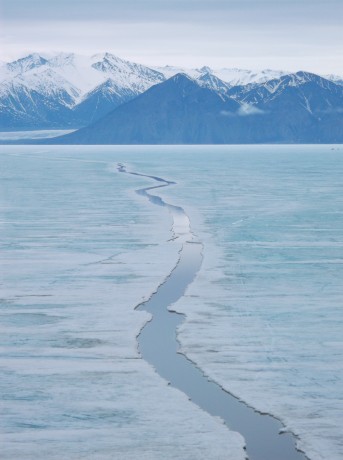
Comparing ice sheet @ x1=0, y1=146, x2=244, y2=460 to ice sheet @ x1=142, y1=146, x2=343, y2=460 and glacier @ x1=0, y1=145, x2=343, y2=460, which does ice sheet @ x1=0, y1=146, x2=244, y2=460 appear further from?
ice sheet @ x1=142, y1=146, x2=343, y2=460

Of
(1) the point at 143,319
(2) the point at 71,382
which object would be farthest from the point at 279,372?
(1) the point at 143,319

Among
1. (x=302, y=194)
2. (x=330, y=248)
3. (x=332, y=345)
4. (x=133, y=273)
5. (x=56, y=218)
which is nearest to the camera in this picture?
(x=332, y=345)

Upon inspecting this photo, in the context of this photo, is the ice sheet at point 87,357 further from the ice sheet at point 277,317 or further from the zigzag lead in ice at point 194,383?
the ice sheet at point 277,317

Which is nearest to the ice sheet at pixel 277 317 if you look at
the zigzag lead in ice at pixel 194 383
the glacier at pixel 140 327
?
the glacier at pixel 140 327

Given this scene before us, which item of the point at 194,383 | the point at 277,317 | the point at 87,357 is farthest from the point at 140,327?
the point at 194,383

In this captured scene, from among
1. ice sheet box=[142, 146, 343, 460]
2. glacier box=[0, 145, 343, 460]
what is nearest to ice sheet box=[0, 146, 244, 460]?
glacier box=[0, 145, 343, 460]

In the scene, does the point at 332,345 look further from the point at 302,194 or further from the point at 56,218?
the point at 302,194
